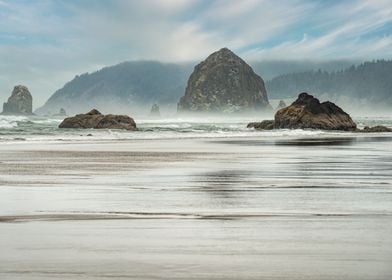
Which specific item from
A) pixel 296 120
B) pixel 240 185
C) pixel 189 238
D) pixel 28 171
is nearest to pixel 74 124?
pixel 296 120

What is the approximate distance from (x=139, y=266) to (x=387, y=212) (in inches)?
148

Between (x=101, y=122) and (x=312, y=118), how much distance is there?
2424cm

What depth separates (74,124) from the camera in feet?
196

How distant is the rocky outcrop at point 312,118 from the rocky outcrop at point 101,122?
17.3 metres

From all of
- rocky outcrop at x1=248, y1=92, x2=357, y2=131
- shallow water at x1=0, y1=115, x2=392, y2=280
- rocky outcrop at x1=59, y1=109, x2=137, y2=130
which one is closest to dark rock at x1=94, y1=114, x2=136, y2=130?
rocky outcrop at x1=59, y1=109, x2=137, y2=130

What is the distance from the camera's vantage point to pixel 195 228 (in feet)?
17.6

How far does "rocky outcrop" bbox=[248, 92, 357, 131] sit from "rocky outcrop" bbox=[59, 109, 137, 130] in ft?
56.7

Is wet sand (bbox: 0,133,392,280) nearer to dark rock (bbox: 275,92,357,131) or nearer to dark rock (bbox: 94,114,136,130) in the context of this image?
dark rock (bbox: 94,114,136,130)

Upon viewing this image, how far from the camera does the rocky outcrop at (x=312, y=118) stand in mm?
57812

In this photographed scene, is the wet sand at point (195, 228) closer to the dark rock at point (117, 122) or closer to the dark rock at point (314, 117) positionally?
the dark rock at point (117, 122)

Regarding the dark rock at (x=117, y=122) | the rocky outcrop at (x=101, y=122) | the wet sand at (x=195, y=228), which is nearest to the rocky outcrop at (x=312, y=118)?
the dark rock at (x=117, y=122)

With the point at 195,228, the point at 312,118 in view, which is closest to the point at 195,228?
the point at 195,228

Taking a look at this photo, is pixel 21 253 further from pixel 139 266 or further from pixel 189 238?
pixel 189 238

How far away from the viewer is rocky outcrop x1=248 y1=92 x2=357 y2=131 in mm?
57812
